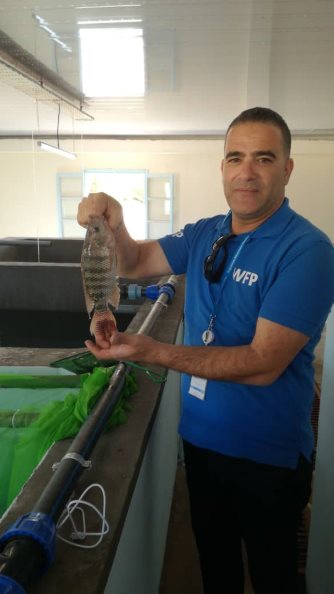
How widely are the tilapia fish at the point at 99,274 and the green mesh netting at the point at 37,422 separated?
0.26m

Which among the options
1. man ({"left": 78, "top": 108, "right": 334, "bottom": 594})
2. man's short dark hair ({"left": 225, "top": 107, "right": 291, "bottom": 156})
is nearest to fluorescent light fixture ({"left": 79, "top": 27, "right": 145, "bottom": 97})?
man's short dark hair ({"left": 225, "top": 107, "right": 291, "bottom": 156})

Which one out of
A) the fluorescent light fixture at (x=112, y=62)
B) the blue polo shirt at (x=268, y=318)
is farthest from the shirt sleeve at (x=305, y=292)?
the fluorescent light fixture at (x=112, y=62)

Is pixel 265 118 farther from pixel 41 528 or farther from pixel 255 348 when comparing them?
pixel 41 528

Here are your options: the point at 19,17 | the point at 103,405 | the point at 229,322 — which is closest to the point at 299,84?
the point at 19,17

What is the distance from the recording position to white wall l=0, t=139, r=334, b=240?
8203mm

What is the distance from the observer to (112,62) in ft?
11.9

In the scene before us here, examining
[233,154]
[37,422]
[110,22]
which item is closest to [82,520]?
[37,422]

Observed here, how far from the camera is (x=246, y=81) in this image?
4277mm

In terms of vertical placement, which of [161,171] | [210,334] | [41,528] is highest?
[161,171]

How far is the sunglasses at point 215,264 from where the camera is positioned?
124 cm

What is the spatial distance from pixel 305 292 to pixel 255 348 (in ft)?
0.63

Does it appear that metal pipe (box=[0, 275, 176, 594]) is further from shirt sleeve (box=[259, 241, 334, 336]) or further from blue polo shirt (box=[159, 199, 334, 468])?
shirt sleeve (box=[259, 241, 334, 336])

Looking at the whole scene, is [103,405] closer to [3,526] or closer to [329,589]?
[3,526]

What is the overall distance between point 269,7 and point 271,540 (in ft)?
9.49
